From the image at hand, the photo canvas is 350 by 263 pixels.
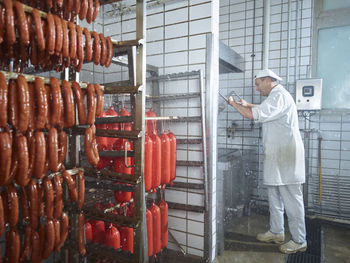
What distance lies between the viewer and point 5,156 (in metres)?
1.33

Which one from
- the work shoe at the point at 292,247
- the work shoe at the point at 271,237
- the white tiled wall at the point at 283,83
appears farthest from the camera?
the white tiled wall at the point at 283,83

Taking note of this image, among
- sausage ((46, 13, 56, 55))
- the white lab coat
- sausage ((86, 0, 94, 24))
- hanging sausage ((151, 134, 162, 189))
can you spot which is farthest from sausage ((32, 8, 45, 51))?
the white lab coat

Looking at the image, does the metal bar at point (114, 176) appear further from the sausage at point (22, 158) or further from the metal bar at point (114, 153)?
the sausage at point (22, 158)

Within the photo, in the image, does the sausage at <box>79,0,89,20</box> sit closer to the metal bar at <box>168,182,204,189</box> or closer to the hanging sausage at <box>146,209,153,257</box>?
the hanging sausage at <box>146,209,153,257</box>

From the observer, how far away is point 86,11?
1.77 m

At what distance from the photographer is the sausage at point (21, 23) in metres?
1.37

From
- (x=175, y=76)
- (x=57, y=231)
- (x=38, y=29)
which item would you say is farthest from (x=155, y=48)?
(x=57, y=231)

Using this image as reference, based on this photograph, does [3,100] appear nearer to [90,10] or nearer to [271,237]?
[90,10]

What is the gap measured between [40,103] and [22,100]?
10 cm

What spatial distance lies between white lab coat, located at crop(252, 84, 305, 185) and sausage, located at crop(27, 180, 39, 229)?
266 cm

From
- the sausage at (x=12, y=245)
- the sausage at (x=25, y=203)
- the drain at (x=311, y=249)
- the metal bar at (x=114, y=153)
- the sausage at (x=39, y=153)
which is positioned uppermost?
the sausage at (x=39, y=153)

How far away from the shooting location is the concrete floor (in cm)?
305

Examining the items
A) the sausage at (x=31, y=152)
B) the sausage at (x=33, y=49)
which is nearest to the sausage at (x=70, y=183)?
the sausage at (x=31, y=152)

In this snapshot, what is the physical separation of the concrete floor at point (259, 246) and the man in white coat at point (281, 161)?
0.55 feet
